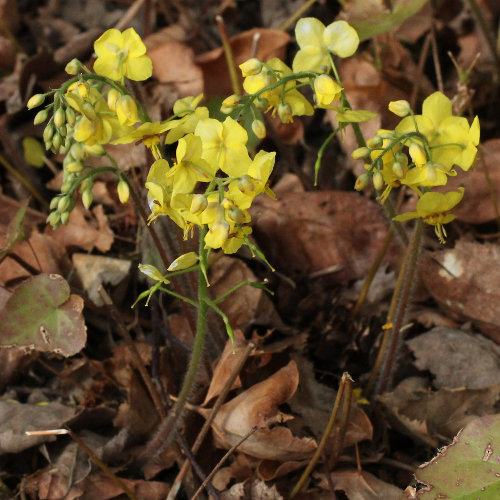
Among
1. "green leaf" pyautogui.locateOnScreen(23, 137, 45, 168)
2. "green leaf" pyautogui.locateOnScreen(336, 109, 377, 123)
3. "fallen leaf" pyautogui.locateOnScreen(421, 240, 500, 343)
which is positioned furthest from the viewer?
"green leaf" pyautogui.locateOnScreen(23, 137, 45, 168)

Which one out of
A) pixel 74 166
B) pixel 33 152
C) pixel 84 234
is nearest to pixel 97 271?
pixel 84 234

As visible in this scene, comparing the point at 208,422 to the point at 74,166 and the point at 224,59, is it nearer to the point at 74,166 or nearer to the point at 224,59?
the point at 74,166

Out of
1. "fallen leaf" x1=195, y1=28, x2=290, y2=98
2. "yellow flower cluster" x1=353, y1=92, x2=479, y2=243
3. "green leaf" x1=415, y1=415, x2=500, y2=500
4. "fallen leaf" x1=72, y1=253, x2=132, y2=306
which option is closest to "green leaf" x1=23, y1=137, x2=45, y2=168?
"fallen leaf" x1=72, y1=253, x2=132, y2=306

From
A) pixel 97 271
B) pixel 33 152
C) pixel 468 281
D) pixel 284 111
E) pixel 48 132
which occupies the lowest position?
pixel 468 281

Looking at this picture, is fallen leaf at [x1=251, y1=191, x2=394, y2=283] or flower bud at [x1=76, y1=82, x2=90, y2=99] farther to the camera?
fallen leaf at [x1=251, y1=191, x2=394, y2=283]

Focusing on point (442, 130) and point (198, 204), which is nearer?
point (198, 204)

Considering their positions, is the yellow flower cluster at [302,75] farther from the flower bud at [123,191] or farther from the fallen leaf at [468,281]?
the fallen leaf at [468,281]

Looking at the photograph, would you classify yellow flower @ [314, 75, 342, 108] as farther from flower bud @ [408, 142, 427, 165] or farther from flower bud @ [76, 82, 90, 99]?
flower bud @ [76, 82, 90, 99]

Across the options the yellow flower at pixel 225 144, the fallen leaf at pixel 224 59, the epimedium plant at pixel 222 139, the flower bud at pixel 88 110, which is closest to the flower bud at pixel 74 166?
the epimedium plant at pixel 222 139
